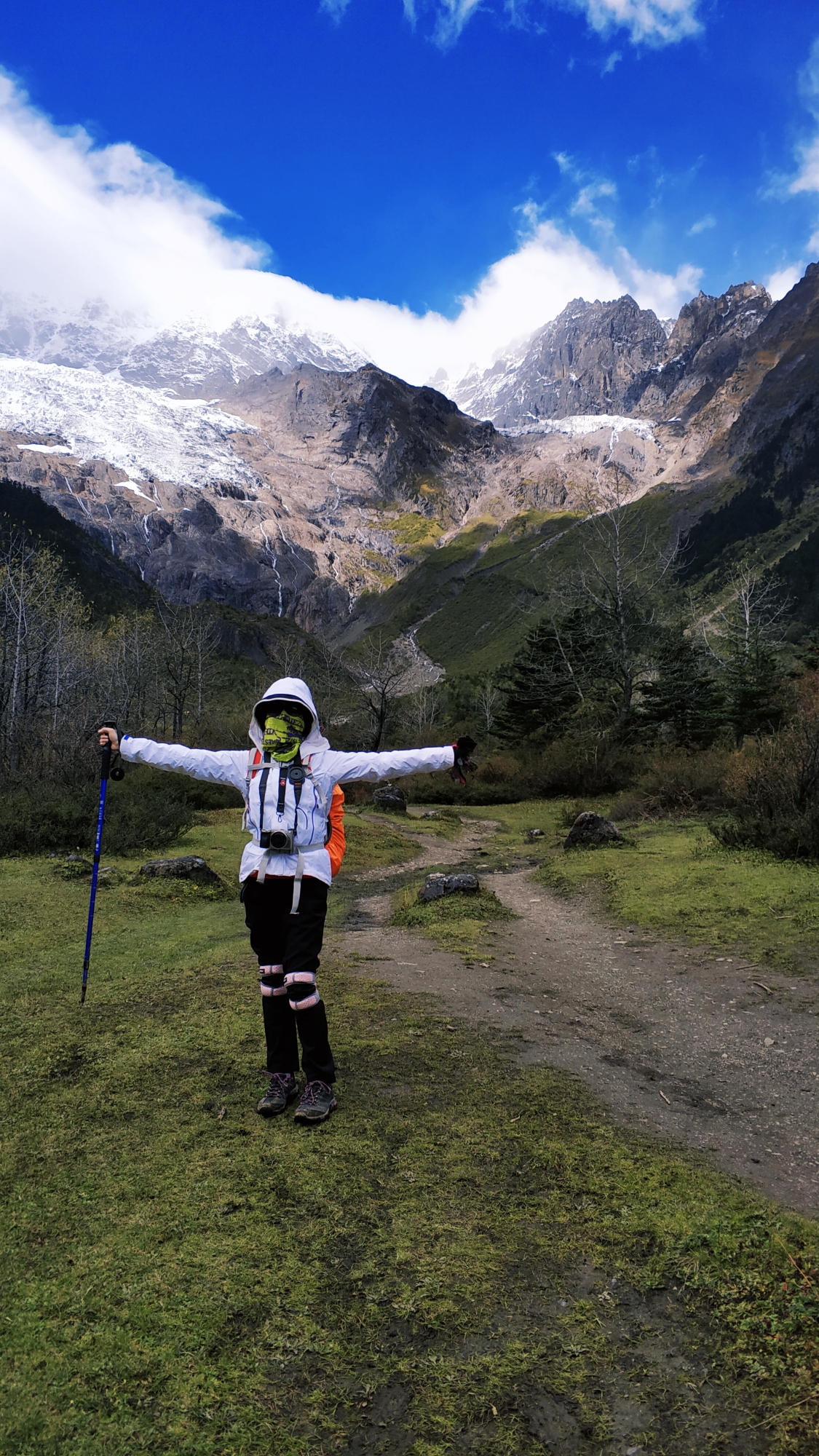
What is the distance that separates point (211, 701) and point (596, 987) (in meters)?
70.6

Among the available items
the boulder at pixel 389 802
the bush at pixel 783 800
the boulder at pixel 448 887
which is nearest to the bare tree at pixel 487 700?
the boulder at pixel 389 802

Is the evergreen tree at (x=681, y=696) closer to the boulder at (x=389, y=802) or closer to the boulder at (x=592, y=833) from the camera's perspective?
the boulder at (x=389, y=802)

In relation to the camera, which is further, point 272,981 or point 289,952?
point 272,981

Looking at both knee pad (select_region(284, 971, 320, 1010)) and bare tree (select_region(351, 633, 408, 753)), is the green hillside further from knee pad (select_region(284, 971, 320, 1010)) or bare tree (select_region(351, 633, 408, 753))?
knee pad (select_region(284, 971, 320, 1010))

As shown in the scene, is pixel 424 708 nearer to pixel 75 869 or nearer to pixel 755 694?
pixel 755 694

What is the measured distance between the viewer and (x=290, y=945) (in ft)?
13.5

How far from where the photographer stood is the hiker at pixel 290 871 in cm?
407

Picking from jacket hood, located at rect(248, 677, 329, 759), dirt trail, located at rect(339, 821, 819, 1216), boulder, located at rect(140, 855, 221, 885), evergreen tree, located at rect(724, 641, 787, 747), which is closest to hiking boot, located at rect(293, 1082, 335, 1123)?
dirt trail, located at rect(339, 821, 819, 1216)

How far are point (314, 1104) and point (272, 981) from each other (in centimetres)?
69

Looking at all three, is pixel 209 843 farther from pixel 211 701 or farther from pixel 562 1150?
pixel 211 701

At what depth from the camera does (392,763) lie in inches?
179

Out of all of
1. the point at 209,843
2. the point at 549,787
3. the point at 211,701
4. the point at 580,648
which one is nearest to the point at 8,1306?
the point at 209,843

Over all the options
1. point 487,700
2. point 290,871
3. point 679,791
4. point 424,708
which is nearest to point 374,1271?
point 290,871

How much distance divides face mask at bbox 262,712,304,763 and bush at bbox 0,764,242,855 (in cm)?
898
